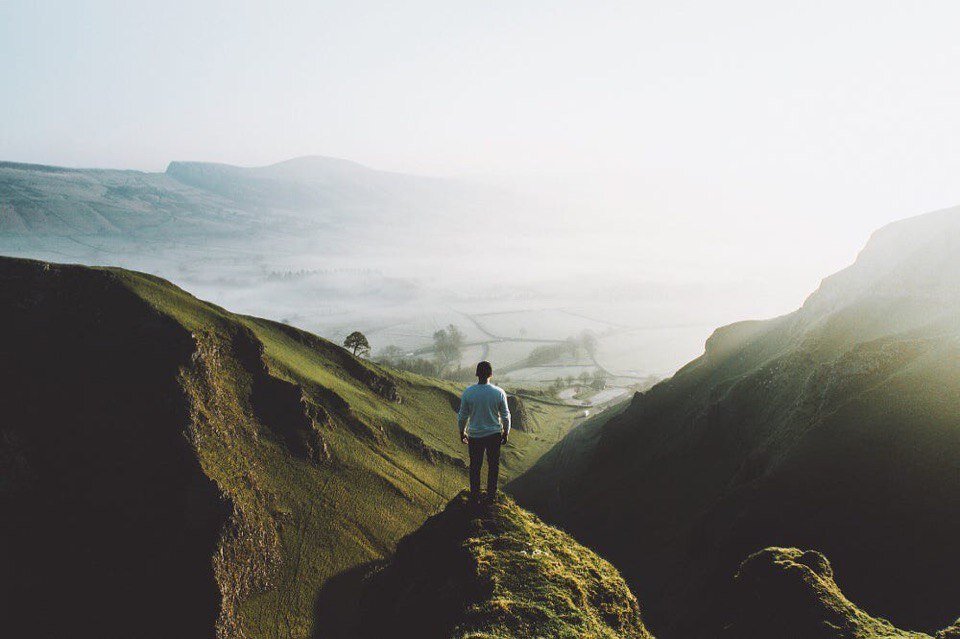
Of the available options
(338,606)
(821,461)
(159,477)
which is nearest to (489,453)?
(821,461)

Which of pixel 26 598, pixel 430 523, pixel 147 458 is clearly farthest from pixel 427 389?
pixel 430 523

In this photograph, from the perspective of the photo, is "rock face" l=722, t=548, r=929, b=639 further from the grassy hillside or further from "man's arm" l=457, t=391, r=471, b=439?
the grassy hillside

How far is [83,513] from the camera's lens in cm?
5241

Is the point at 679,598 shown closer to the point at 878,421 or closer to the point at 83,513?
the point at 878,421

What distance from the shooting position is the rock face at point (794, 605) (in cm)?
1096

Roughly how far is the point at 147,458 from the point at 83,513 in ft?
23.9

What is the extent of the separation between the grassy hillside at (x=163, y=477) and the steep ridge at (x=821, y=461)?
3432cm

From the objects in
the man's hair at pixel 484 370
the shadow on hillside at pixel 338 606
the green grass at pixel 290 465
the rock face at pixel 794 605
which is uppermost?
the man's hair at pixel 484 370

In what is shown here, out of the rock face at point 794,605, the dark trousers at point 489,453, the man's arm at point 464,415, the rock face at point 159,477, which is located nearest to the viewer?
the rock face at point 794,605

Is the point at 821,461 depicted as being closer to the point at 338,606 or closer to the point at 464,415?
the point at 464,415

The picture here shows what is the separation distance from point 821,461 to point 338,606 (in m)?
51.9

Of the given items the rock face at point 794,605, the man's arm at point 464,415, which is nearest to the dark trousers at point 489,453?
the man's arm at point 464,415

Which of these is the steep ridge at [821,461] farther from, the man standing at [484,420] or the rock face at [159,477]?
the rock face at [159,477]

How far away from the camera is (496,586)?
11.3m
